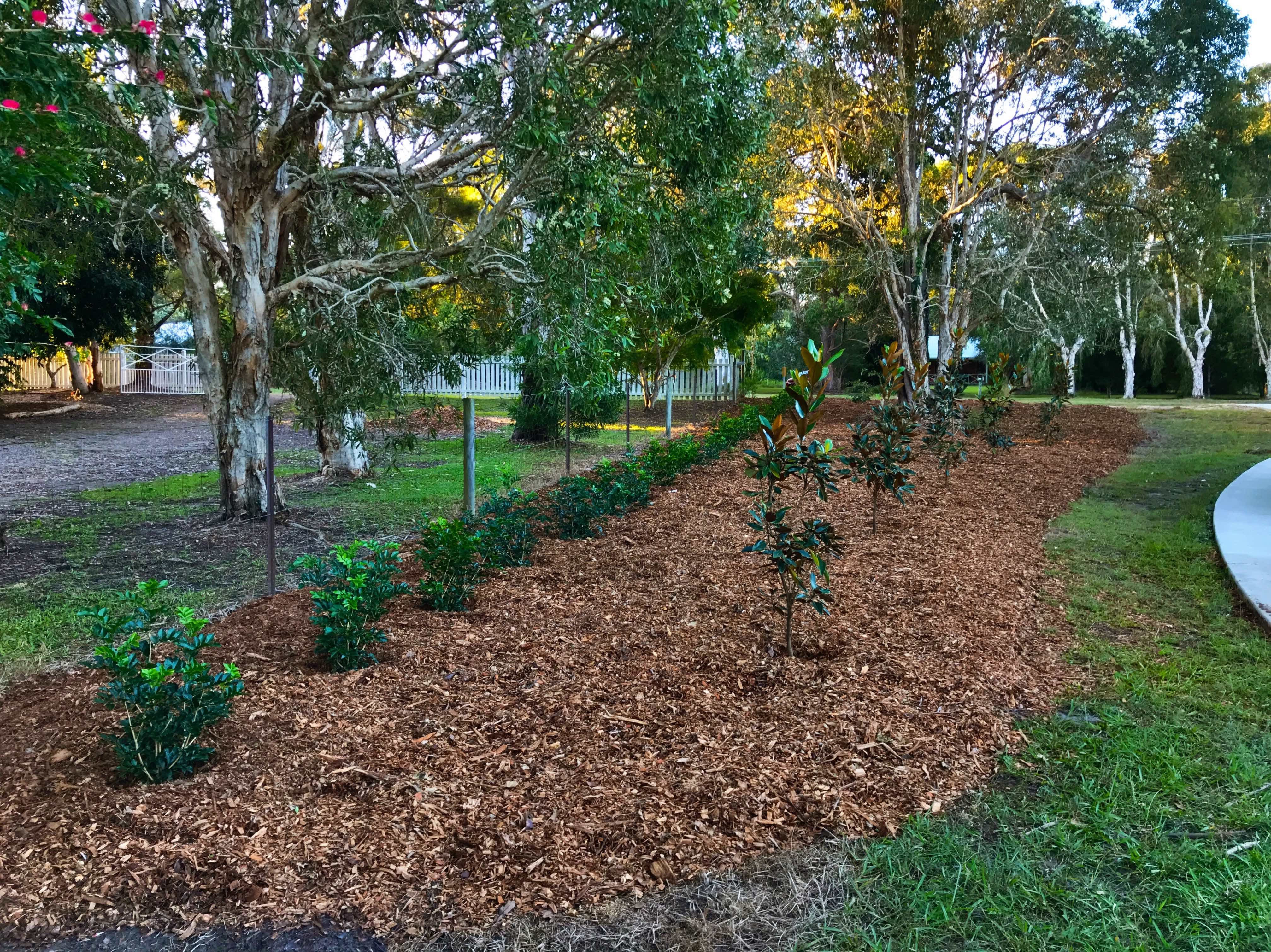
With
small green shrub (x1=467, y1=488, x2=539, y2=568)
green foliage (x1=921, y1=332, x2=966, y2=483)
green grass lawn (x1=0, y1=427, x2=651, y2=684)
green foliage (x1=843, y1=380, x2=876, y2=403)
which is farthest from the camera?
green foliage (x1=843, y1=380, x2=876, y2=403)

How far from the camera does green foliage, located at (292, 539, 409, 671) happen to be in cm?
391

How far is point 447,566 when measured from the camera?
4941 mm

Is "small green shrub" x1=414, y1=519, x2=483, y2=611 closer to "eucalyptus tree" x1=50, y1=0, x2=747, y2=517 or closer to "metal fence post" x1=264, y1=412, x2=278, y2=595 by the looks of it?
"metal fence post" x1=264, y1=412, x2=278, y2=595

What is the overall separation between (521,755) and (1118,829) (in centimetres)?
201

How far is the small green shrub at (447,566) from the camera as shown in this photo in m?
4.88

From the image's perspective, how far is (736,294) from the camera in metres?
19.3

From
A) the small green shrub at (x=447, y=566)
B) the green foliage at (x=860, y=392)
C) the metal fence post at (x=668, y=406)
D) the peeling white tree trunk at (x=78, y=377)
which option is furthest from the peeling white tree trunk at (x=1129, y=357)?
the peeling white tree trunk at (x=78, y=377)

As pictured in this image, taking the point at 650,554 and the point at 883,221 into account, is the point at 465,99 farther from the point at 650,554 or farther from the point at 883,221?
the point at 883,221

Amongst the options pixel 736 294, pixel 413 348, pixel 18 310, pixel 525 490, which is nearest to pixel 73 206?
pixel 18 310

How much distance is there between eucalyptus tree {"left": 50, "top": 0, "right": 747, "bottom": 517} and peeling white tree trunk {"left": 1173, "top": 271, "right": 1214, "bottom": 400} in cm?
2939

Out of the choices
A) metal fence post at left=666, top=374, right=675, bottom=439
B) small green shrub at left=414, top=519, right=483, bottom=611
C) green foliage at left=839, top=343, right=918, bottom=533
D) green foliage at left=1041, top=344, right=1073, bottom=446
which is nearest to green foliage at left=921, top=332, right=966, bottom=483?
green foliage at left=1041, top=344, right=1073, bottom=446

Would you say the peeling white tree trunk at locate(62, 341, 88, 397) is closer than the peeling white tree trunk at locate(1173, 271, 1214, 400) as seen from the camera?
Yes

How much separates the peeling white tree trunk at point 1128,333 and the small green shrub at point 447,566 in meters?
29.9

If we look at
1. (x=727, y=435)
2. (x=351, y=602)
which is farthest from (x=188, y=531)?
(x=727, y=435)
